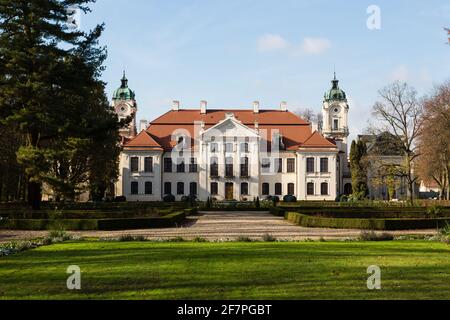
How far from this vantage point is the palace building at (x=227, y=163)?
191 ft

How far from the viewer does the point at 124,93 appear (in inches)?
2904

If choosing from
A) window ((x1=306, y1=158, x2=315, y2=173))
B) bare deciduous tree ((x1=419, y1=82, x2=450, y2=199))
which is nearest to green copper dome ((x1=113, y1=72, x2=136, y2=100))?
window ((x1=306, y1=158, x2=315, y2=173))

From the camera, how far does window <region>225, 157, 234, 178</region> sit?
5866 cm

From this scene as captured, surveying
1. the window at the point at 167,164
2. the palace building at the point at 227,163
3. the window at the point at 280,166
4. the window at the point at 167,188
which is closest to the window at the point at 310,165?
the palace building at the point at 227,163

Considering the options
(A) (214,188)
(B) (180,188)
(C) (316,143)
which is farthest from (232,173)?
(C) (316,143)

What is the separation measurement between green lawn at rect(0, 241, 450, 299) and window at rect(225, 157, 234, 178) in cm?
4492

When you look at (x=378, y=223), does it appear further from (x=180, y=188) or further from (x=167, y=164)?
(x=167, y=164)

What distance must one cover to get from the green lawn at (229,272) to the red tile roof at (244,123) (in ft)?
150

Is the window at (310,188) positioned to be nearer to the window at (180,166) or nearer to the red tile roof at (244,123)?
the red tile roof at (244,123)

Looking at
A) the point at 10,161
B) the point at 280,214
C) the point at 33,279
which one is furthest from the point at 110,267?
the point at 10,161

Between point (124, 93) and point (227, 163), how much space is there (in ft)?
71.6

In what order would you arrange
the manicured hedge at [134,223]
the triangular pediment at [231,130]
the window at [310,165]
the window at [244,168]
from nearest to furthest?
the manicured hedge at [134,223]
the triangular pediment at [231,130]
the window at [310,165]
the window at [244,168]

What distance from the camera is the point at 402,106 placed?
4481cm
